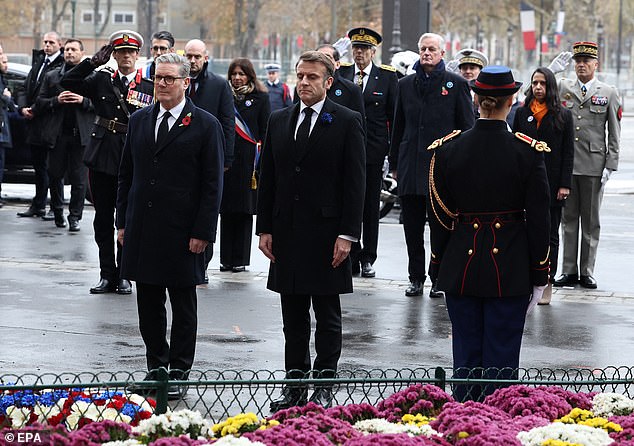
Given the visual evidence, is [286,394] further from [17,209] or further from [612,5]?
[612,5]

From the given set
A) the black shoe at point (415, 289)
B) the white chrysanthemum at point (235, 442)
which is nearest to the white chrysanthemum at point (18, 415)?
the white chrysanthemum at point (235, 442)

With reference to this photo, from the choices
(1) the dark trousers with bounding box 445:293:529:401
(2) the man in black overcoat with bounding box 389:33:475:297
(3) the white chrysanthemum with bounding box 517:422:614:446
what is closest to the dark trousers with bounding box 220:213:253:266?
(2) the man in black overcoat with bounding box 389:33:475:297

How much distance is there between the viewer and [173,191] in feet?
26.1

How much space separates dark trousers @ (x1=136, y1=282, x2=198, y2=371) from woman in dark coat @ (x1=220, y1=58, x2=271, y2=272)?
14.6 ft

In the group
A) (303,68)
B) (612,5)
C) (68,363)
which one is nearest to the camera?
(303,68)

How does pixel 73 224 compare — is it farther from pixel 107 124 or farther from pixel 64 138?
pixel 107 124

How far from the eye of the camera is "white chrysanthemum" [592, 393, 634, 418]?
647cm

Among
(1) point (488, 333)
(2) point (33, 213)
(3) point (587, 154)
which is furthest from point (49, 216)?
(1) point (488, 333)

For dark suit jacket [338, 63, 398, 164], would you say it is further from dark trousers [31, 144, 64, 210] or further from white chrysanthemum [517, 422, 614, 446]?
white chrysanthemum [517, 422, 614, 446]

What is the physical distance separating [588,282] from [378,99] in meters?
2.49

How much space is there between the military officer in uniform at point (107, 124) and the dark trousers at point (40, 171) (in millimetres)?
4958

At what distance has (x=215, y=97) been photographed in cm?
1152

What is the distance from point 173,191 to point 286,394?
1455mm

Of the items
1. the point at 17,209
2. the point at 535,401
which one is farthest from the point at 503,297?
the point at 17,209
